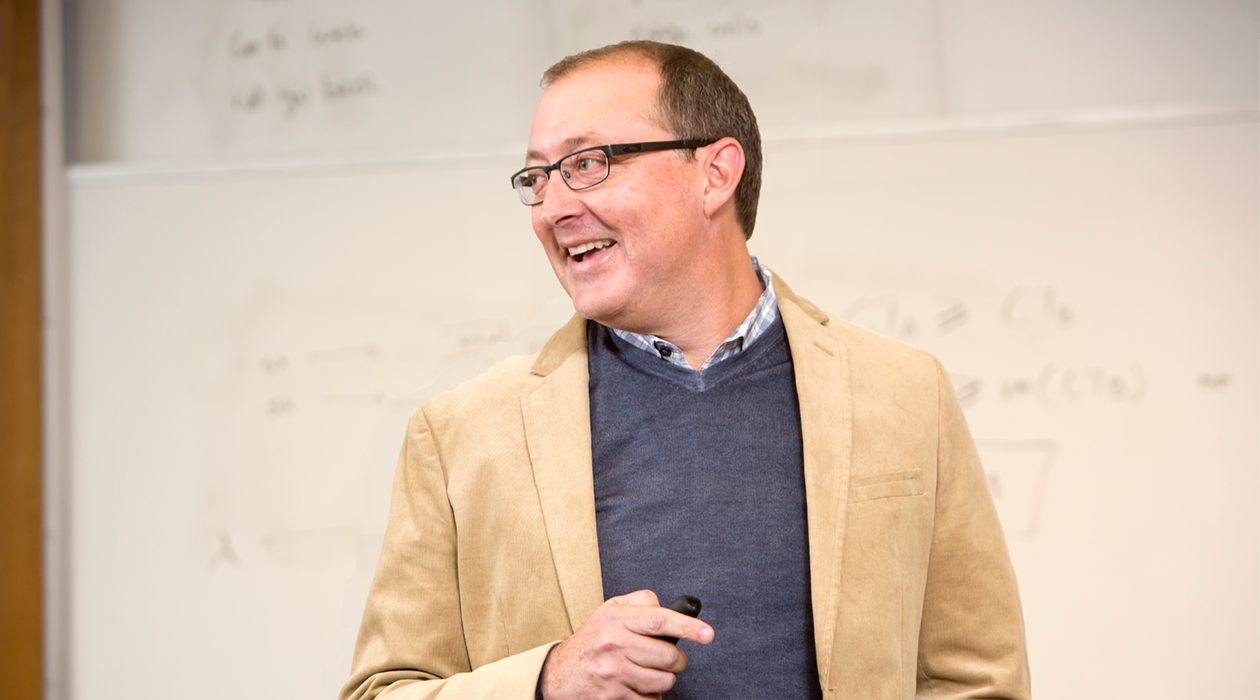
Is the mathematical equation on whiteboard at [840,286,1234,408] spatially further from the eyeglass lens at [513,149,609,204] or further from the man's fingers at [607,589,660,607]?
the man's fingers at [607,589,660,607]

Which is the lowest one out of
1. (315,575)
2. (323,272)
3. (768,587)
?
(315,575)

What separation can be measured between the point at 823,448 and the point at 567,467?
302 mm

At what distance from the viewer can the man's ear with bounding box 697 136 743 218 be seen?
44.9 inches

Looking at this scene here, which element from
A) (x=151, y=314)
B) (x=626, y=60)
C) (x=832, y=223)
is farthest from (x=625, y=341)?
(x=151, y=314)

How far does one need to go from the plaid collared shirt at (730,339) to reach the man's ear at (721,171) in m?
0.14

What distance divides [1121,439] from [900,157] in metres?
0.76

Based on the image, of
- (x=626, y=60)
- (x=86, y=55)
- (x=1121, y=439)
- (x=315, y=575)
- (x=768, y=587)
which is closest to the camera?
(x=768, y=587)

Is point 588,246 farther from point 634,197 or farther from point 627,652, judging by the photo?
point 627,652

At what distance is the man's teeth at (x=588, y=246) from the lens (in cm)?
108

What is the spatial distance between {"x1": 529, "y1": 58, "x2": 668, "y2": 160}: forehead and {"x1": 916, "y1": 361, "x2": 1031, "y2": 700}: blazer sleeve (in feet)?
1.74

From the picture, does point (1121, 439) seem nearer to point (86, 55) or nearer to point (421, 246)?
point (421, 246)

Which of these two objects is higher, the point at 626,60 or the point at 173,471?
the point at 626,60

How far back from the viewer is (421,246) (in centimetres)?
206

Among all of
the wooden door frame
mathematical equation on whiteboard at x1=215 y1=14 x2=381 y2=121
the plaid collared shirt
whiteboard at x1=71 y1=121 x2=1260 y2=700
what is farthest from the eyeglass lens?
the wooden door frame
